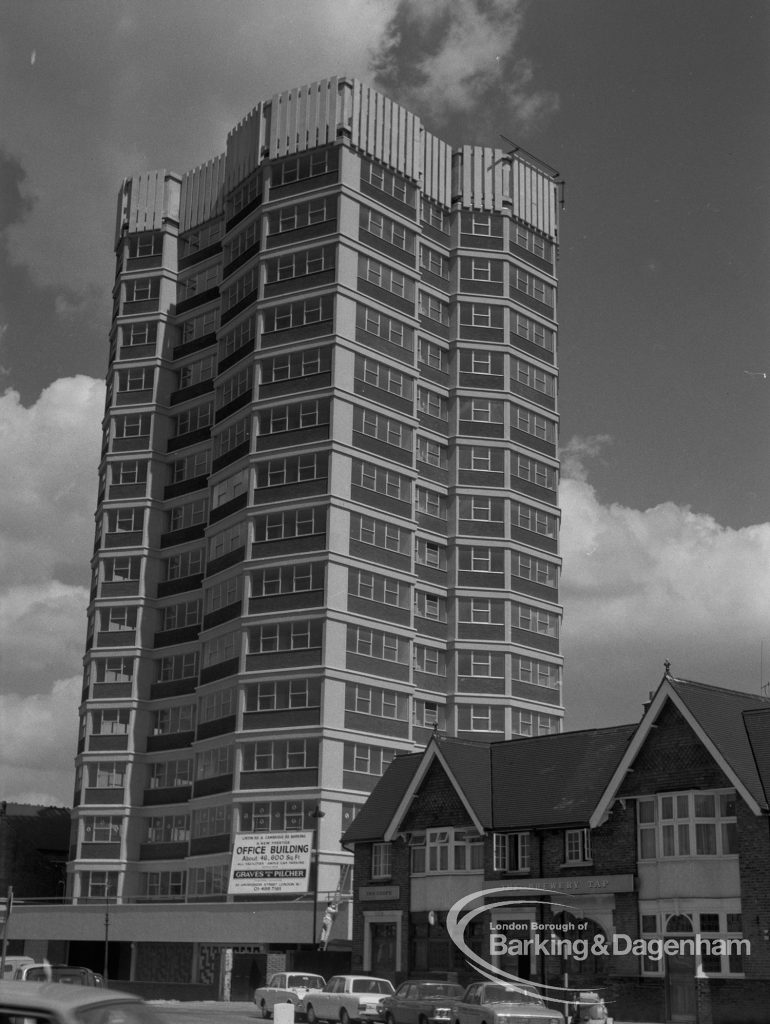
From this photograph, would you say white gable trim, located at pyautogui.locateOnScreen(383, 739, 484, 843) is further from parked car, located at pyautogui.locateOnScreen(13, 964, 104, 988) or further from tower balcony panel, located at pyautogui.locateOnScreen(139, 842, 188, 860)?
tower balcony panel, located at pyautogui.locateOnScreen(139, 842, 188, 860)

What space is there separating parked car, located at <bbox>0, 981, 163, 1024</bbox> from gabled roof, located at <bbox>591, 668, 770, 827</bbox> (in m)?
34.6

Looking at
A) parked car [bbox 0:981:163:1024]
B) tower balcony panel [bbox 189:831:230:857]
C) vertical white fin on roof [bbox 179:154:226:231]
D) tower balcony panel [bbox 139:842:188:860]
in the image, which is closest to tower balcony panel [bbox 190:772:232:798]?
tower balcony panel [bbox 189:831:230:857]

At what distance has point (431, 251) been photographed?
86938 millimetres

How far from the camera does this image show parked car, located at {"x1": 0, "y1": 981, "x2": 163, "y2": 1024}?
31.6 feet

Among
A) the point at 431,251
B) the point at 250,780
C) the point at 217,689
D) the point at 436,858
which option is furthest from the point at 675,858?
the point at 431,251

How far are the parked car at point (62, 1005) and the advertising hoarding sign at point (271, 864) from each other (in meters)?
56.9

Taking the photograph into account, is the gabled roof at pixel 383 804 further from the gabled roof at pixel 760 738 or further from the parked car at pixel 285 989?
the gabled roof at pixel 760 738

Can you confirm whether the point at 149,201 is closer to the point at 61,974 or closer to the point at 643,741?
the point at 643,741

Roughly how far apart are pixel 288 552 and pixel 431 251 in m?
24.8

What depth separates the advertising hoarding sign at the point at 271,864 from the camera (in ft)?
217

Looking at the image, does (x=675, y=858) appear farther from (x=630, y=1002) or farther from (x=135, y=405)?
(x=135, y=405)

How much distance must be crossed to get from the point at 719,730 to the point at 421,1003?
44.2 ft

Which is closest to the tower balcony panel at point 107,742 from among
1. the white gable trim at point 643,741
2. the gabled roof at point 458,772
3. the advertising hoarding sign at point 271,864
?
the advertising hoarding sign at point 271,864

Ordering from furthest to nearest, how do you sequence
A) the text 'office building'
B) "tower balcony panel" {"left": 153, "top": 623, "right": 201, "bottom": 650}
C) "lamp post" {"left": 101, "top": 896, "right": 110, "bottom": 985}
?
"tower balcony panel" {"left": 153, "top": 623, "right": 201, "bottom": 650}
the text 'office building'
"lamp post" {"left": 101, "top": 896, "right": 110, "bottom": 985}
